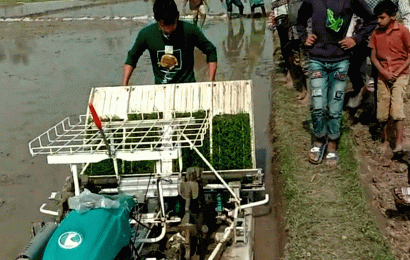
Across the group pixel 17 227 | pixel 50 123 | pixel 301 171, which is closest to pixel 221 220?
pixel 301 171

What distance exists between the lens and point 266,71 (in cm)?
1045

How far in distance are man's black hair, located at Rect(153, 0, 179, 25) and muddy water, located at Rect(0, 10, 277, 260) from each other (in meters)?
2.08

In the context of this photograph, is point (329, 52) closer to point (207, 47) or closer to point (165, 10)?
point (207, 47)

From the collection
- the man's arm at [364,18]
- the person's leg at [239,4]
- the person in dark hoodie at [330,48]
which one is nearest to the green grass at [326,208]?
the person in dark hoodie at [330,48]

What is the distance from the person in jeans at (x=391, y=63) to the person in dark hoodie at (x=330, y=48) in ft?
0.93

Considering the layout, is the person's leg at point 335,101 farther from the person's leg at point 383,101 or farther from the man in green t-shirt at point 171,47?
the man in green t-shirt at point 171,47

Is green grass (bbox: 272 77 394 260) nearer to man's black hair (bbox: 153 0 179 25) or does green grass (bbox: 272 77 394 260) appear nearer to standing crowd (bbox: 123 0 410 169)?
standing crowd (bbox: 123 0 410 169)

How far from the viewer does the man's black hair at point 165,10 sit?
15.1ft

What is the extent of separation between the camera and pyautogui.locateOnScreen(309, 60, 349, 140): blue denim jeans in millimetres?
5250

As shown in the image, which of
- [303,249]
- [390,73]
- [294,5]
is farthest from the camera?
[294,5]

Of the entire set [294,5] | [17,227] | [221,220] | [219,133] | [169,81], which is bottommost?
[17,227]

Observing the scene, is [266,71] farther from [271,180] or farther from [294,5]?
[271,180]

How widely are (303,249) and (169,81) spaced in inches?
83.5

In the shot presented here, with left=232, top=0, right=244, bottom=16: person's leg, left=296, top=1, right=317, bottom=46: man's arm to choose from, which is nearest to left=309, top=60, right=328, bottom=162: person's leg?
left=296, top=1, right=317, bottom=46: man's arm
